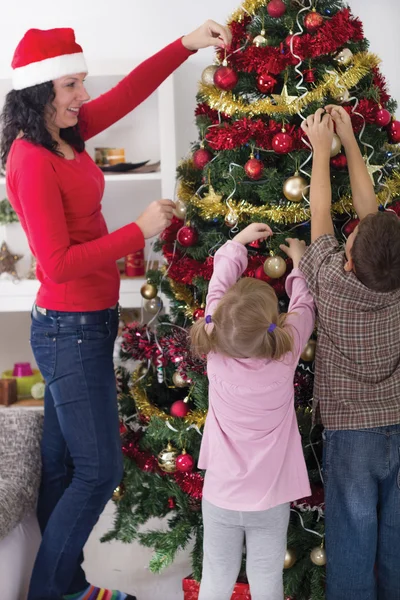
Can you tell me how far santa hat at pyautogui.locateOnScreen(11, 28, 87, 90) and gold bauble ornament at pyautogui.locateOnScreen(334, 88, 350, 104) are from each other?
673 mm

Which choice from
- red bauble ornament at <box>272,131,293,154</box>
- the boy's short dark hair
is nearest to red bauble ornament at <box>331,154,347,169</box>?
red bauble ornament at <box>272,131,293,154</box>

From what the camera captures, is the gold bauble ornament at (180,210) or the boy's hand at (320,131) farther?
the gold bauble ornament at (180,210)

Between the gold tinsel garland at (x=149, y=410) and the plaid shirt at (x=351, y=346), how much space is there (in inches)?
14.7

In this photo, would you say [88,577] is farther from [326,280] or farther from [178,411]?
[326,280]

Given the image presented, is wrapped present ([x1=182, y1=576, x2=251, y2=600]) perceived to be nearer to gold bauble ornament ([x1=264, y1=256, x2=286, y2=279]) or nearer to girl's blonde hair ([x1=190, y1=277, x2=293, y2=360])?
girl's blonde hair ([x1=190, y1=277, x2=293, y2=360])

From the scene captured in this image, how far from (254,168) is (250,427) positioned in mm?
633

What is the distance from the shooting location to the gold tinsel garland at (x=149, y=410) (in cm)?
199

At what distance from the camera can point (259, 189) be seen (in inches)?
71.7

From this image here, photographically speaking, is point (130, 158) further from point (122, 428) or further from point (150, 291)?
point (122, 428)

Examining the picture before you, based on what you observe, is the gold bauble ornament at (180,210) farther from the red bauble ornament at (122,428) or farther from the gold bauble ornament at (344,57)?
the red bauble ornament at (122,428)

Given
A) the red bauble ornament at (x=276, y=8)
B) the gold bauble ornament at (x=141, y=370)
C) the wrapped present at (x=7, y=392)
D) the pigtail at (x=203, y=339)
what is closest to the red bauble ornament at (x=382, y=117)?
the red bauble ornament at (x=276, y=8)

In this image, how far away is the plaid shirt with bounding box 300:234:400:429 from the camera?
66.3 inches

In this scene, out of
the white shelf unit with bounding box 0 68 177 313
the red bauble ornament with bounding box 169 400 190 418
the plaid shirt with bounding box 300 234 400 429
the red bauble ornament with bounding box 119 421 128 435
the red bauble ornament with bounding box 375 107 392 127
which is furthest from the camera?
the white shelf unit with bounding box 0 68 177 313

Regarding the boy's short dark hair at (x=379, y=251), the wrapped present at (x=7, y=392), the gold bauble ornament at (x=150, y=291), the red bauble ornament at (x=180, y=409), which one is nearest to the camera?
the boy's short dark hair at (x=379, y=251)
